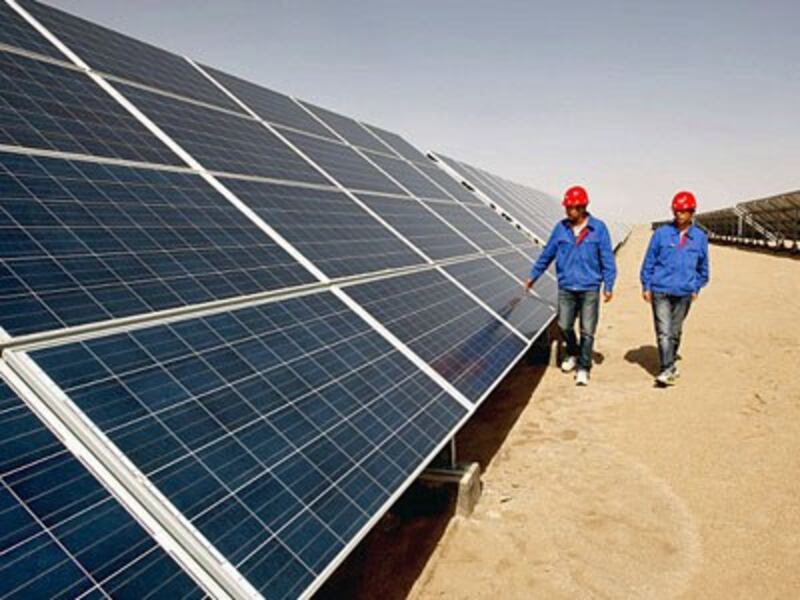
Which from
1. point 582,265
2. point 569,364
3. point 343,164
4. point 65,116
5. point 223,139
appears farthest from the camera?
point 569,364

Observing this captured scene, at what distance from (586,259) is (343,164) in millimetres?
4212

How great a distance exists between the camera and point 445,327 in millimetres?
5984

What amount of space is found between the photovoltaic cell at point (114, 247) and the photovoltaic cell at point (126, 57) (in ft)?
8.48

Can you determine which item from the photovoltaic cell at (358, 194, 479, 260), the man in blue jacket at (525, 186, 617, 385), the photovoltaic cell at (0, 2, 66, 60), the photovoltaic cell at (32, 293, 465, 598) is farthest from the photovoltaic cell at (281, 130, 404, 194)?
the photovoltaic cell at (32, 293, 465, 598)

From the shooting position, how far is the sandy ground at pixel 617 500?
438cm

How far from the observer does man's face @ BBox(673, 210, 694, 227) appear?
8.45m

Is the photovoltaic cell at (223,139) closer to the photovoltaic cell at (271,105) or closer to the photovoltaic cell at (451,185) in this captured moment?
the photovoltaic cell at (271,105)

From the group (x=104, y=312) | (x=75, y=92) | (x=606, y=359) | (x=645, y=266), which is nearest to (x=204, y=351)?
(x=104, y=312)

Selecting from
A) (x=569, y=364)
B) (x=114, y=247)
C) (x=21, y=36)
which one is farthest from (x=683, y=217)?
(x=21, y=36)

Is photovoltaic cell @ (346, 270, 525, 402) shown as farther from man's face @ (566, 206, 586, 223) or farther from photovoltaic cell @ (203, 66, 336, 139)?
photovoltaic cell @ (203, 66, 336, 139)

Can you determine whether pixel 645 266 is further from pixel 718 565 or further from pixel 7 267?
pixel 7 267

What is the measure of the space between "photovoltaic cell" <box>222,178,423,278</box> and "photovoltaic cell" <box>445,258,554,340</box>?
3.08 ft

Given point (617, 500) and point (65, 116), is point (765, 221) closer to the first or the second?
point (617, 500)

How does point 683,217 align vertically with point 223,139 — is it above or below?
below
